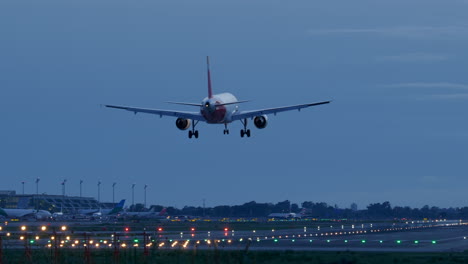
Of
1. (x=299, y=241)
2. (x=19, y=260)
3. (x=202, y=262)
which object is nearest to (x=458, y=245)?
(x=299, y=241)

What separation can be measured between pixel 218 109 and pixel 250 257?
25.3 metres

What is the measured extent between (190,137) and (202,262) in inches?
1418

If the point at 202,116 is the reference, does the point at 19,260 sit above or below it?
below

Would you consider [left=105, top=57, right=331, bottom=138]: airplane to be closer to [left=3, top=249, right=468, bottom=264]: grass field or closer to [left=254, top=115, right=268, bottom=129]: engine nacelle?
[left=254, top=115, right=268, bottom=129]: engine nacelle

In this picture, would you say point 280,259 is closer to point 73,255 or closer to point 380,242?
point 73,255

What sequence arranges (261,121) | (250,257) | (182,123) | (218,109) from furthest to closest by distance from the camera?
(261,121) < (182,123) < (218,109) < (250,257)

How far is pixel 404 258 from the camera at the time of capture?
6844 centimetres

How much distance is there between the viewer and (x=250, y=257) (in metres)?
66.9

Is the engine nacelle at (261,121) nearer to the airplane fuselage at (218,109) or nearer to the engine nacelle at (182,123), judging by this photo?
the airplane fuselage at (218,109)

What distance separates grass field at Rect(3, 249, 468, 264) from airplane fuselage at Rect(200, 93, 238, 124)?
18.8 metres

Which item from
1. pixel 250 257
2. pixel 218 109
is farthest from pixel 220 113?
pixel 250 257

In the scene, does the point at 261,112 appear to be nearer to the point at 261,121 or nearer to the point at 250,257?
the point at 261,121

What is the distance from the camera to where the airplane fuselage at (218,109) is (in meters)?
88.7

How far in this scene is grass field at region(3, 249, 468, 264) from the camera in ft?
205
